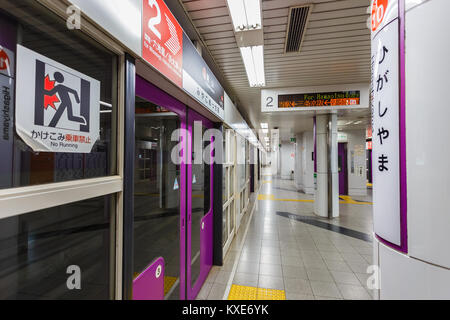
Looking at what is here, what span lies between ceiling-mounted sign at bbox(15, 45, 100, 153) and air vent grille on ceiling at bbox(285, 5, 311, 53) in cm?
244

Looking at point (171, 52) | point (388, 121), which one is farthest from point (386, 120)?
point (171, 52)

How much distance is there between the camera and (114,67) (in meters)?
1.04

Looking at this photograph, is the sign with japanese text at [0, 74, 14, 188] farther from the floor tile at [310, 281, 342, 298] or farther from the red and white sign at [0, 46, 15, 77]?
the floor tile at [310, 281, 342, 298]

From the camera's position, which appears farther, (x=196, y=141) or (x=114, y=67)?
(x=196, y=141)

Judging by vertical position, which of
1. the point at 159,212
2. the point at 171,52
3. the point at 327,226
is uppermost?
the point at 171,52

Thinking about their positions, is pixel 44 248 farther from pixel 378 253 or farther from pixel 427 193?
pixel 427 193

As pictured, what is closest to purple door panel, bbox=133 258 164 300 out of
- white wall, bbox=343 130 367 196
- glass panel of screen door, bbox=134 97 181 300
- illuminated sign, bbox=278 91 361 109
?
glass panel of screen door, bbox=134 97 181 300

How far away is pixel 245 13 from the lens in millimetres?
2008

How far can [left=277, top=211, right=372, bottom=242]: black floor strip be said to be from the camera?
4.53 m

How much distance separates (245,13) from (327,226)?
5.08 meters

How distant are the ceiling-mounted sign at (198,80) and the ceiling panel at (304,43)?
2.34ft

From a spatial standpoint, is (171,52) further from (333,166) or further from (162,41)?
(333,166)
